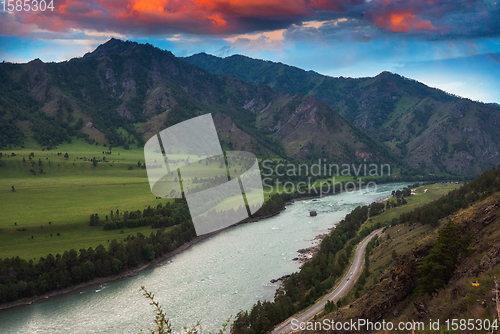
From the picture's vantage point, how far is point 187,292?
41.1 m

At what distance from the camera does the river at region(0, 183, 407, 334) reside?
114 ft

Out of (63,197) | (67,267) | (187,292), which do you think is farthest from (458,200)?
(63,197)

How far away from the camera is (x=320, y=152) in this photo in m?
195

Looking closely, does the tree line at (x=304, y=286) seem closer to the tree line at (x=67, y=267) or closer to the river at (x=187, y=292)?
the river at (x=187, y=292)

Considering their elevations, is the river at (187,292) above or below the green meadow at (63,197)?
below

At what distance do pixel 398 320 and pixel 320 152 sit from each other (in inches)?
7198

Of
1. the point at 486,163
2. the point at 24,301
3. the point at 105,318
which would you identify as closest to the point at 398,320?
the point at 105,318

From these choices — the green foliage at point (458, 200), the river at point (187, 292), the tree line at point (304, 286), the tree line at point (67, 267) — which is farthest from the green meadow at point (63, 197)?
the green foliage at point (458, 200)

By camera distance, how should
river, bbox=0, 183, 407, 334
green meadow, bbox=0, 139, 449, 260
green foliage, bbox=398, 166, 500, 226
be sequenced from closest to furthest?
river, bbox=0, 183, 407, 334, green foliage, bbox=398, 166, 500, 226, green meadow, bbox=0, 139, 449, 260

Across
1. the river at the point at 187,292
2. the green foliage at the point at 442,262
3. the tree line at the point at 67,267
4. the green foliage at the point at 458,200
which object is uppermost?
the green foliage at the point at 442,262

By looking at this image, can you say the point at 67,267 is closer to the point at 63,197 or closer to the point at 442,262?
the point at 63,197

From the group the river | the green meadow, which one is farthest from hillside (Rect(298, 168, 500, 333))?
the green meadow

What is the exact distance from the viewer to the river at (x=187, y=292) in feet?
114

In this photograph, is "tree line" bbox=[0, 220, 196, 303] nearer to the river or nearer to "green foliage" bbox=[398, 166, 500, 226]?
the river
